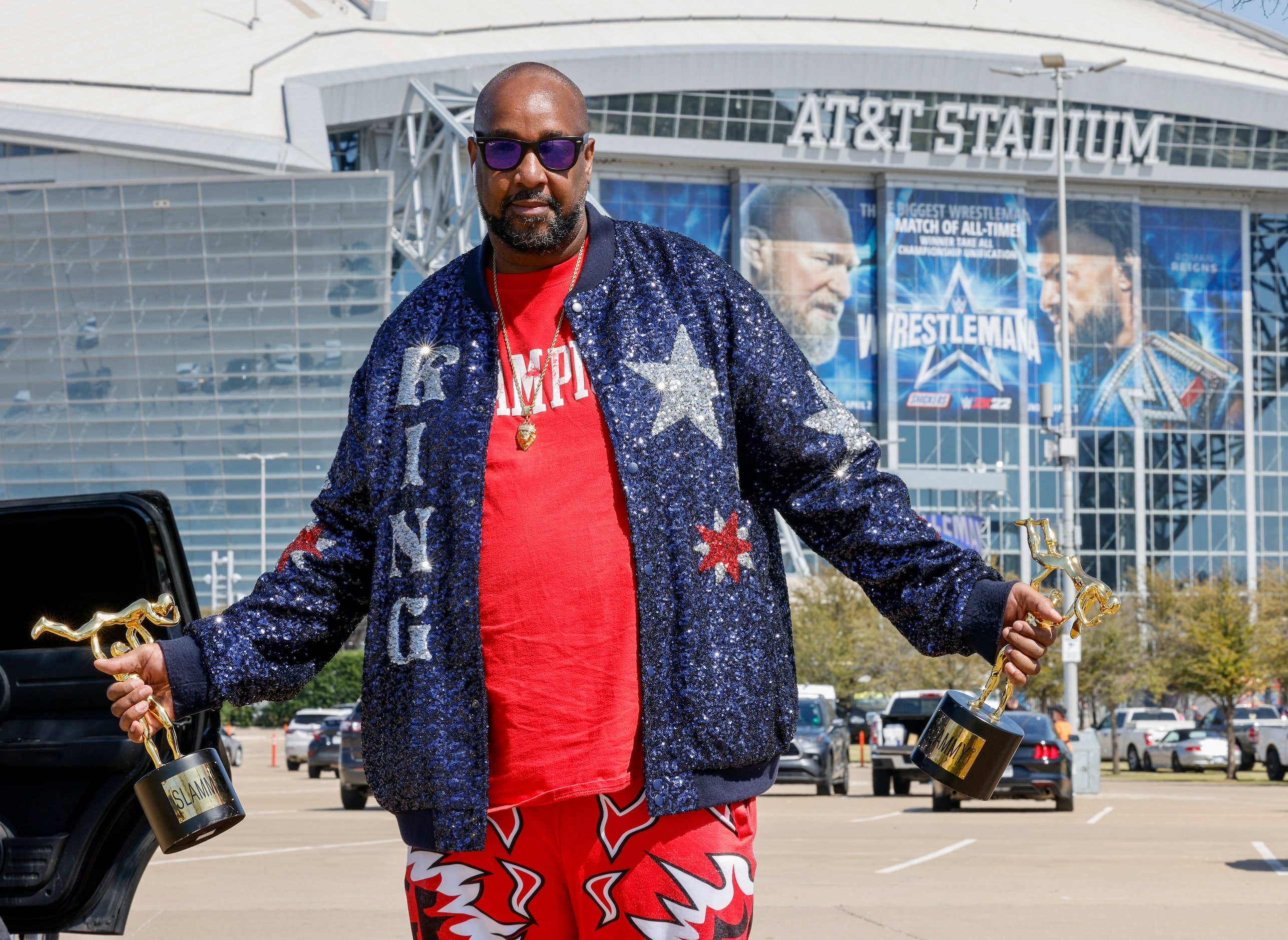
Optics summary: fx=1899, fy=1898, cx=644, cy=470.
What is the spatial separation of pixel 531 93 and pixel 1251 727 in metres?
41.1

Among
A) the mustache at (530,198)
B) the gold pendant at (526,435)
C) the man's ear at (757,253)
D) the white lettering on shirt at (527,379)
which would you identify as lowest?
the gold pendant at (526,435)

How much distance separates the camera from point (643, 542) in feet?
8.83

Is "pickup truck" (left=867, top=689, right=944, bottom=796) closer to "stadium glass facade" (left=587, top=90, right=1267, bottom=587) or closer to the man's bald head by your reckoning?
the man's bald head

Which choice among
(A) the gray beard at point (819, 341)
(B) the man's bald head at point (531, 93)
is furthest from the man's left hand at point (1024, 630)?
(A) the gray beard at point (819, 341)

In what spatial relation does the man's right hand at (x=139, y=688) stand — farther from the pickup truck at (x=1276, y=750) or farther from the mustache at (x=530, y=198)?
the pickup truck at (x=1276, y=750)

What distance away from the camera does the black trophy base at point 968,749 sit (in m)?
2.88

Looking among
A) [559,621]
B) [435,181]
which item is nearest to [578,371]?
[559,621]

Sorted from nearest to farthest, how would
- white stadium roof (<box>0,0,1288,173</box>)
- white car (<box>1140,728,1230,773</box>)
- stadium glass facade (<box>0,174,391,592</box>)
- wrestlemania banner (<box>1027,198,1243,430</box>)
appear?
1. white car (<box>1140,728,1230,773</box>)
2. stadium glass facade (<box>0,174,391,592</box>)
3. white stadium roof (<box>0,0,1288,173</box>)
4. wrestlemania banner (<box>1027,198,1243,430</box>)

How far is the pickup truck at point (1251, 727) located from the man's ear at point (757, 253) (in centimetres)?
3046

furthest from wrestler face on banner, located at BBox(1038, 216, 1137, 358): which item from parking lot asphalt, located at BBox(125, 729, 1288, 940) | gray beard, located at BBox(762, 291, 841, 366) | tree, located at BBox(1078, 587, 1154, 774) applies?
parking lot asphalt, located at BBox(125, 729, 1288, 940)

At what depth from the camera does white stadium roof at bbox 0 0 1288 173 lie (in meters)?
70.6

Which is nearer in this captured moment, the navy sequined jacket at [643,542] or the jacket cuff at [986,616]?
the navy sequined jacket at [643,542]

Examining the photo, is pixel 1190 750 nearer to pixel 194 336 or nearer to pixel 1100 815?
pixel 1100 815

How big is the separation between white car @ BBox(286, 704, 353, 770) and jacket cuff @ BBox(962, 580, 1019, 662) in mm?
34733
